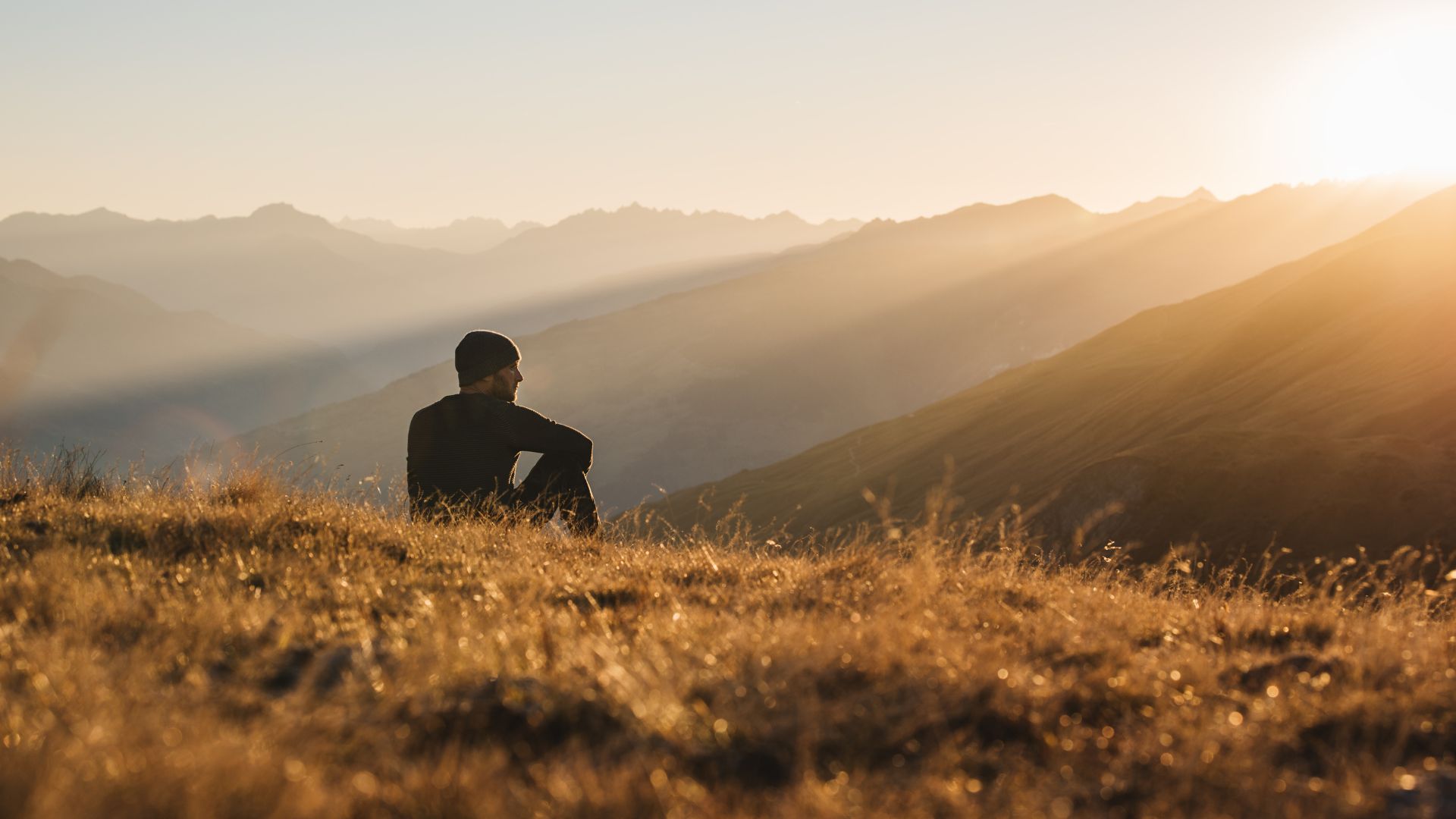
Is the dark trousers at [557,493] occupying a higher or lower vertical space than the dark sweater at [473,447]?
lower

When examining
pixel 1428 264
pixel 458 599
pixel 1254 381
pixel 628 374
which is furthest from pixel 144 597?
pixel 628 374

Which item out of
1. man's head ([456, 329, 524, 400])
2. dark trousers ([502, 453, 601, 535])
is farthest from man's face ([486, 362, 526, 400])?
dark trousers ([502, 453, 601, 535])

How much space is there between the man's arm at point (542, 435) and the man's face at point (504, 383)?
0.87 ft

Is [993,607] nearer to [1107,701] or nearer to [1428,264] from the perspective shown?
[1107,701]

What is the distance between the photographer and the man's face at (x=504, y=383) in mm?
7391

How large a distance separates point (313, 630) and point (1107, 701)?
2805 mm

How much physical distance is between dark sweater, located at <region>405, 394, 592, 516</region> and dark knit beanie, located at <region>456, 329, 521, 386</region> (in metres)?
0.18

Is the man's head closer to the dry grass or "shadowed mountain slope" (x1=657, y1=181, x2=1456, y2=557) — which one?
the dry grass

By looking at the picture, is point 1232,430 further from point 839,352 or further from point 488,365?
point 839,352

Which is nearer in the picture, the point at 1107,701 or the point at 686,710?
the point at 686,710

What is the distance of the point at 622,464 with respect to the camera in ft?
475

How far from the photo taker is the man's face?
7.39 meters

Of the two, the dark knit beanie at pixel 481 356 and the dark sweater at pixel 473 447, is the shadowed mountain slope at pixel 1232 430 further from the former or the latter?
the dark knit beanie at pixel 481 356

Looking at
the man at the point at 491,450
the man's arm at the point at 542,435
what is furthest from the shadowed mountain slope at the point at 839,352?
the man's arm at the point at 542,435
